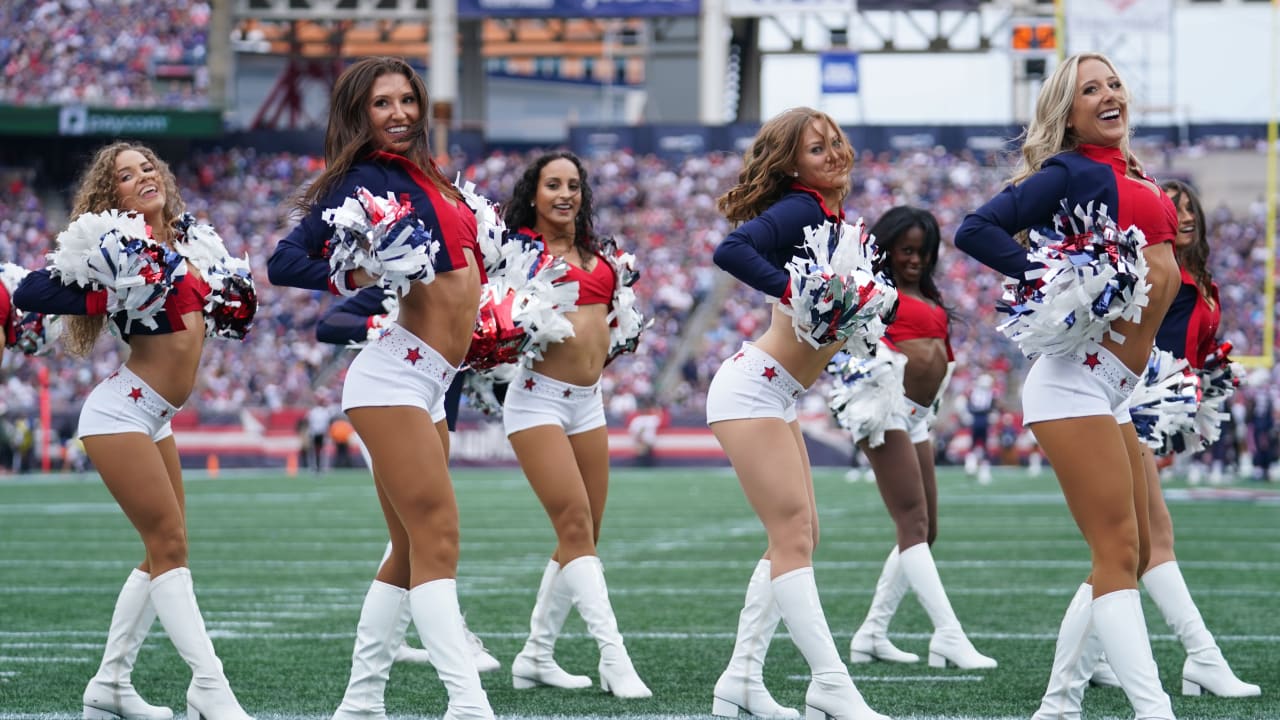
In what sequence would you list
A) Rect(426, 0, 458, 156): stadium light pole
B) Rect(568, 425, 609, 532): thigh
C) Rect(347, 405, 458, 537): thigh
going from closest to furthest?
Rect(347, 405, 458, 537): thigh
Rect(568, 425, 609, 532): thigh
Rect(426, 0, 458, 156): stadium light pole

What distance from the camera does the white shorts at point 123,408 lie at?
4.54 metres

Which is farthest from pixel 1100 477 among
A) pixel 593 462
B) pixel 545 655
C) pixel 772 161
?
pixel 545 655

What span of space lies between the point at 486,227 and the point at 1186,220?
2.51 meters

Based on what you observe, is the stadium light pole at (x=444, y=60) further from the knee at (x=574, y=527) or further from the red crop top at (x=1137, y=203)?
the red crop top at (x=1137, y=203)

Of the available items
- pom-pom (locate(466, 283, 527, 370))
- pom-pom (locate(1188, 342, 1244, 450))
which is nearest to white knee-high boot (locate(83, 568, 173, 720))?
pom-pom (locate(466, 283, 527, 370))

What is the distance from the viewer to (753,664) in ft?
15.6

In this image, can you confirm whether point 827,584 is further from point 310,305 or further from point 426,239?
point 310,305

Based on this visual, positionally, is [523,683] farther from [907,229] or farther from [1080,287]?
[1080,287]

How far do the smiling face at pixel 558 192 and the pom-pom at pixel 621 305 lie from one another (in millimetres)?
245

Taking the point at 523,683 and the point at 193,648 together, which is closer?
the point at 193,648

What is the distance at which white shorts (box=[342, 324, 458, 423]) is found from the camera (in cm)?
391

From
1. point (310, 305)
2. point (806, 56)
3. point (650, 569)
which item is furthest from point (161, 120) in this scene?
point (650, 569)

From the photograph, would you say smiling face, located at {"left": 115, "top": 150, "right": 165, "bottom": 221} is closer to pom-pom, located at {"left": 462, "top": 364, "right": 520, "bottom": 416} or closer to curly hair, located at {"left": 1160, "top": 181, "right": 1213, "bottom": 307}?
pom-pom, located at {"left": 462, "top": 364, "right": 520, "bottom": 416}

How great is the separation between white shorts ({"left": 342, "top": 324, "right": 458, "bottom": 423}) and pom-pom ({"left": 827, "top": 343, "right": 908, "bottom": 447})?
2.26m
